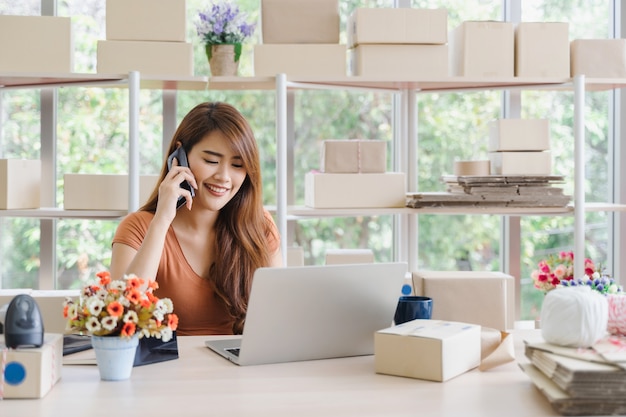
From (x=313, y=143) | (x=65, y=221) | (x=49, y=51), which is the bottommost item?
(x=65, y=221)

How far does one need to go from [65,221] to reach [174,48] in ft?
3.28

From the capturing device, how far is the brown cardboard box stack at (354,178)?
3342mm

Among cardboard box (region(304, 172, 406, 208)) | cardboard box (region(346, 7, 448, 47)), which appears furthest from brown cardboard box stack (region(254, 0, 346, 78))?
cardboard box (region(304, 172, 406, 208))

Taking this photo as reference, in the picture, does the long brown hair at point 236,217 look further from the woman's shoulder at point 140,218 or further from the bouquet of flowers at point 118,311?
the bouquet of flowers at point 118,311

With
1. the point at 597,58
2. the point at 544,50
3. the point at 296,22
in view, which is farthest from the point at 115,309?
the point at 597,58

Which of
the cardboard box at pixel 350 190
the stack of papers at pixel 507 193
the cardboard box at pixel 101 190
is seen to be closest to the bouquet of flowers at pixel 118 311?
the cardboard box at pixel 101 190

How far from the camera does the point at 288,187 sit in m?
3.68

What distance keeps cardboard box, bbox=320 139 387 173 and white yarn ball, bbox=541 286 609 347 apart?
6.29 feet

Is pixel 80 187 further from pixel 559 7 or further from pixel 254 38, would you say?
pixel 559 7

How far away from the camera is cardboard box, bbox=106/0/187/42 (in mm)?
3213

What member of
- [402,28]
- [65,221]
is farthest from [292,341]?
[65,221]

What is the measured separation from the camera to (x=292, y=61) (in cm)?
327

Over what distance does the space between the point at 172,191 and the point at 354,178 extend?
3.88ft

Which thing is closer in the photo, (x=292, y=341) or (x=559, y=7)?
(x=292, y=341)
